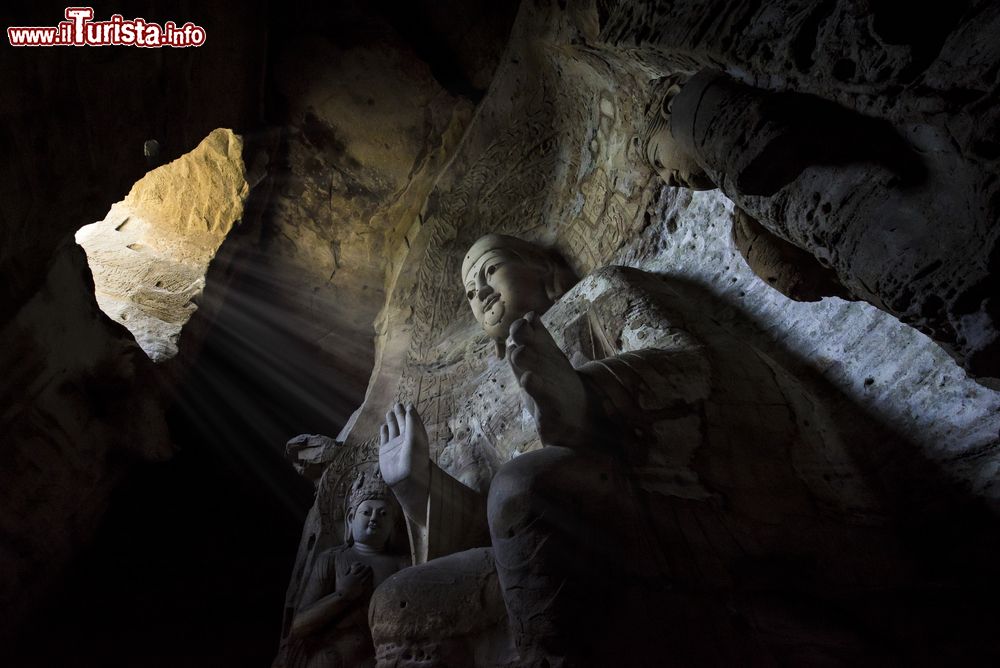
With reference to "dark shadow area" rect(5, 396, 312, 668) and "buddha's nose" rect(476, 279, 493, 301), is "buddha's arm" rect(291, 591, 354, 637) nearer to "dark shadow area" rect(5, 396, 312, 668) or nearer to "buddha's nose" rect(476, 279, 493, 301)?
"buddha's nose" rect(476, 279, 493, 301)

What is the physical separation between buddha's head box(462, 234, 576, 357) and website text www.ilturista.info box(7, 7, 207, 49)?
7.23 feet

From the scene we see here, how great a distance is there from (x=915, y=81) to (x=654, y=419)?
4.32 feet

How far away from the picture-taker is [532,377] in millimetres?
1921

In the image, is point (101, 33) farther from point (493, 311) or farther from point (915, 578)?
point (915, 578)

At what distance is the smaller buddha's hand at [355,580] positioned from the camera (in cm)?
287

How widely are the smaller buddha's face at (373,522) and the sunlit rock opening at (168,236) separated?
8.26 ft

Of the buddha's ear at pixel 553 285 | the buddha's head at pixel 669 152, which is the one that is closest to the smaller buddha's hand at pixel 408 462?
the buddha's head at pixel 669 152

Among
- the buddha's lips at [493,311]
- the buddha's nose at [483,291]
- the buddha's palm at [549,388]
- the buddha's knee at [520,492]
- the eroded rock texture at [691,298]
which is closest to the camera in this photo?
the eroded rock texture at [691,298]

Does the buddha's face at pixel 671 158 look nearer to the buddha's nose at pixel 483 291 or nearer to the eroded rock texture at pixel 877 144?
the eroded rock texture at pixel 877 144

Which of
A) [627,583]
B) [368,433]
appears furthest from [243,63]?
[627,583]

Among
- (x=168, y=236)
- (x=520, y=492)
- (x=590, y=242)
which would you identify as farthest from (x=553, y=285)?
(x=168, y=236)

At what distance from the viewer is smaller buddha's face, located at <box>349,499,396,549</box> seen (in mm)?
3057

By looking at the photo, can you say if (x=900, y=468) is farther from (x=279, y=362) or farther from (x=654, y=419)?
(x=279, y=362)

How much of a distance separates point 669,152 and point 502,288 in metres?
2.06
